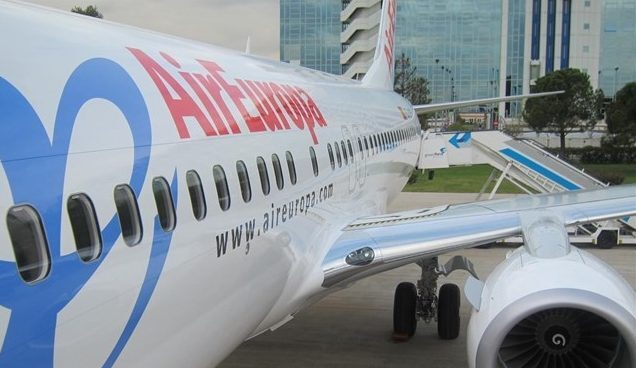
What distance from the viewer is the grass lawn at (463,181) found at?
2908 cm

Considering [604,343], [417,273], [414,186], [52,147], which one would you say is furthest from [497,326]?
[414,186]

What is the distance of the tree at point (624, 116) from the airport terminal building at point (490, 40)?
47389 millimetres

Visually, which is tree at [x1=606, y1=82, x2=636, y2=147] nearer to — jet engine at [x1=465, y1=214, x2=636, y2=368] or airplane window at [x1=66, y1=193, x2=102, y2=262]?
jet engine at [x1=465, y1=214, x2=636, y2=368]

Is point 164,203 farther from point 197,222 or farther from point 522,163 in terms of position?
point 522,163

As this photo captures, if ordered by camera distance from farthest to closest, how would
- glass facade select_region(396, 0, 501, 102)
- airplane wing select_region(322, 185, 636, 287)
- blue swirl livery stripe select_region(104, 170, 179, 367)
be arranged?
glass facade select_region(396, 0, 501, 102), airplane wing select_region(322, 185, 636, 287), blue swirl livery stripe select_region(104, 170, 179, 367)

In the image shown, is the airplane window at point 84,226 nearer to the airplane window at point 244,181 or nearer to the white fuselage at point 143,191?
the white fuselage at point 143,191

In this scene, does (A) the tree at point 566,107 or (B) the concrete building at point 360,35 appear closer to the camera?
(A) the tree at point 566,107

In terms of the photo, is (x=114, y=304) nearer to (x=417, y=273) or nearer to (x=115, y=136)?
(x=115, y=136)

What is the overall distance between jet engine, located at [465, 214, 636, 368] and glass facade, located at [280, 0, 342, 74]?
3299 inches

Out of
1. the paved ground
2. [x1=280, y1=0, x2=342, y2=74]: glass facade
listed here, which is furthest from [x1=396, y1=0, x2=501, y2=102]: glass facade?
the paved ground

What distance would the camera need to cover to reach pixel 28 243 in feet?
9.61

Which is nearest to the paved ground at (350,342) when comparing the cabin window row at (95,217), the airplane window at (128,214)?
the cabin window row at (95,217)

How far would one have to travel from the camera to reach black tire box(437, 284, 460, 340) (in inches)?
374

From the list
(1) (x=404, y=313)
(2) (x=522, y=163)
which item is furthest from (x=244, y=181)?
(2) (x=522, y=163)
